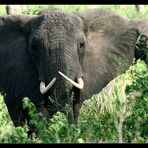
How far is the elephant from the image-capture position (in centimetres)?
804

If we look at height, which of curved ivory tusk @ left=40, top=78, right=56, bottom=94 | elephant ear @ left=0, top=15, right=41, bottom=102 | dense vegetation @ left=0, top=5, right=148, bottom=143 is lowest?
dense vegetation @ left=0, top=5, right=148, bottom=143

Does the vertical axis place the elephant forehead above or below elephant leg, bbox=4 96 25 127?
above

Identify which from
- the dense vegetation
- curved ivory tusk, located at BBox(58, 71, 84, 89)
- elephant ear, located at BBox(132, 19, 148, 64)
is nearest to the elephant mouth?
curved ivory tusk, located at BBox(58, 71, 84, 89)

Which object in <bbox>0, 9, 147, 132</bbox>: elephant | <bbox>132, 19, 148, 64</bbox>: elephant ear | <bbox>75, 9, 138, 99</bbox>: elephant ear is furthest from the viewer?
<bbox>132, 19, 148, 64</bbox>: elephant ear

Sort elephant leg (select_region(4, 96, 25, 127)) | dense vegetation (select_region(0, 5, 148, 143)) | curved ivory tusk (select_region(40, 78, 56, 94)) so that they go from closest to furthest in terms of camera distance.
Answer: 1. dense vegetation (select_region(0, 5, 148, 143))
2. curved ivory tusk (select_region(40, 78, 56, 94))
3. elephant leg (select_region(4, 96, 25, 127))

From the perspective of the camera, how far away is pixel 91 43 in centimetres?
880

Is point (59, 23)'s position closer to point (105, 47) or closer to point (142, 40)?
point (105, 47)

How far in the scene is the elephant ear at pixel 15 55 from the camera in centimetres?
860

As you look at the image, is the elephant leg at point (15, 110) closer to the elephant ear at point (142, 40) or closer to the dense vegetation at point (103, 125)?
the dense vegetation at point (103, 125)

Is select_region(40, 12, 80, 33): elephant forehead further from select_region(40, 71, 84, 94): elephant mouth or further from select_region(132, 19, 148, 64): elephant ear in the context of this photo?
select_region(132, 19, 148, 64): elephant ear

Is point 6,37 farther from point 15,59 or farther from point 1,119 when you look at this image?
point 1,119

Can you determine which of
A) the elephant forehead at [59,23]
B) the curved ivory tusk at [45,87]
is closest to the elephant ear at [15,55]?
the elephant forehead at [59,23]

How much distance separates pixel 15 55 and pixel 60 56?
885 millimetres
